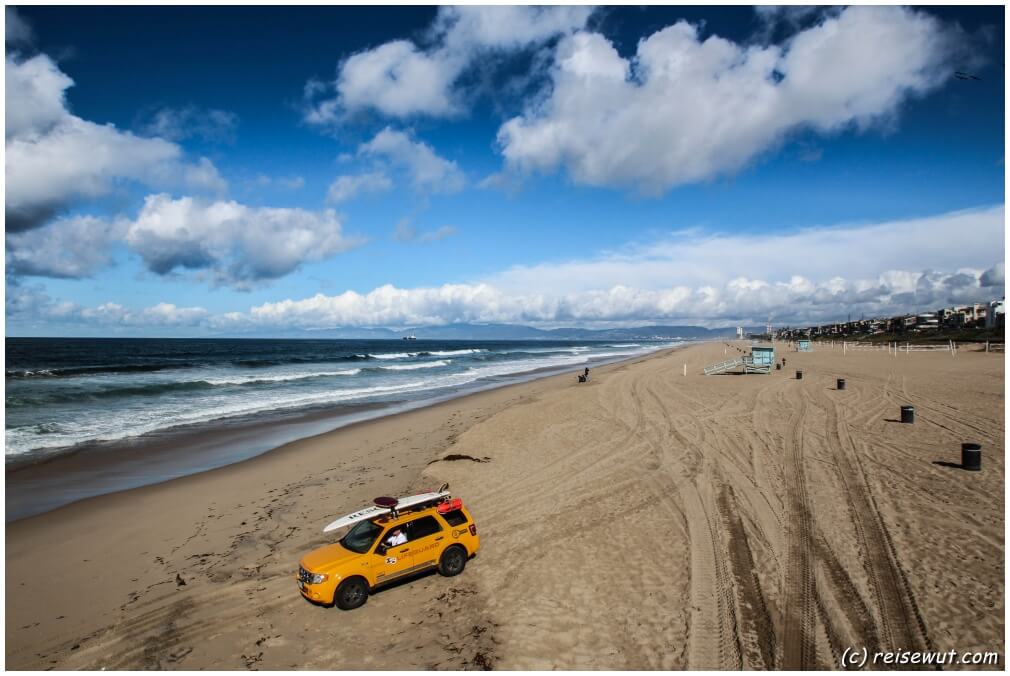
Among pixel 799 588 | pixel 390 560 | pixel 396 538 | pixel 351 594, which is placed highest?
pixel 396 538

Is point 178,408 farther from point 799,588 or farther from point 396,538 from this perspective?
point 799,588

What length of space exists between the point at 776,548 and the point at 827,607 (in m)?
2.11

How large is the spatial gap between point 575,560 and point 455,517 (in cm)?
250

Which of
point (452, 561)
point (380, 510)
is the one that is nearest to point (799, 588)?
point (452, 561)

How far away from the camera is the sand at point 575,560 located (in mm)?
7805

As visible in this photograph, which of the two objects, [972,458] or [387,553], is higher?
[387,553]

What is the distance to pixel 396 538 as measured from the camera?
30.9ft

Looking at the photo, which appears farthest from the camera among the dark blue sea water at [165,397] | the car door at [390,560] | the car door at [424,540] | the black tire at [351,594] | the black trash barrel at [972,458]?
the dark blue sea water at [165,397]

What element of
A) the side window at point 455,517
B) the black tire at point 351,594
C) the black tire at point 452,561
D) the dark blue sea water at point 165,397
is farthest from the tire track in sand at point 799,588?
the dark blue sea water at point 165,397

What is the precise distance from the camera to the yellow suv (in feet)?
28.6

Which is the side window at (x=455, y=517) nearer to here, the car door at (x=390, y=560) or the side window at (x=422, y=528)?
the side window at (x=422, y=528)

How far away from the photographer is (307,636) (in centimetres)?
816

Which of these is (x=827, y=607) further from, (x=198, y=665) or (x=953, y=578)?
(x=198, y=665)

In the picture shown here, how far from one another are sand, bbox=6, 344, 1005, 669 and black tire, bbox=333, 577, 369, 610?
183 millimetres
